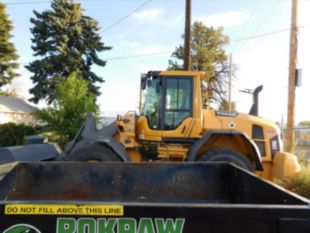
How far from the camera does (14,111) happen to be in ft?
120

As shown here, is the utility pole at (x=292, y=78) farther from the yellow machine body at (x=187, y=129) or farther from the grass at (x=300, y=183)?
the grass at (x=300, y=183)

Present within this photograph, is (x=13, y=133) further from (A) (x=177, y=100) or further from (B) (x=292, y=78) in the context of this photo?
(A) (x=177, y=100)

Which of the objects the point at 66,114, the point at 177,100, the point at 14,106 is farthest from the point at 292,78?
the point at 14,106

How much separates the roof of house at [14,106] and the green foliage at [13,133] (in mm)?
12892

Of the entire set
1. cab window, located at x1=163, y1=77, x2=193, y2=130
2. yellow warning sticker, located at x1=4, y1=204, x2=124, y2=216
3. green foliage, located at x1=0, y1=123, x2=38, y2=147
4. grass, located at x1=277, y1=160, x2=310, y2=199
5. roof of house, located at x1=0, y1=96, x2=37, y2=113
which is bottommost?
green foliage, located at x1=0, y1=123, x2=38, y2=147

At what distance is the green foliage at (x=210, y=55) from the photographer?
39969 mm

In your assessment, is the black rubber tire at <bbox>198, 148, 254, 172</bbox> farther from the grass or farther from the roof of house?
the roof of house

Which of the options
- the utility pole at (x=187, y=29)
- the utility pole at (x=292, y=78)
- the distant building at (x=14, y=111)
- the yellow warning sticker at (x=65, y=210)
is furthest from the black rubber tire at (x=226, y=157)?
the distant building at (x=14, y=111)

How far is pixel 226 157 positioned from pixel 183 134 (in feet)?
4.05

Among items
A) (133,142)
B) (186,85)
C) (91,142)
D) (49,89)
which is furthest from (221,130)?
(49,89)

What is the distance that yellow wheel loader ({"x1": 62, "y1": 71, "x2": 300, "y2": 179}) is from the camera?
8406 millimetres

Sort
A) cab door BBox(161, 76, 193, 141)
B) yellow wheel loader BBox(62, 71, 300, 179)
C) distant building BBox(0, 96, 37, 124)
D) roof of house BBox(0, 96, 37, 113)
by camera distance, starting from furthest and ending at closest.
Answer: roof of house BBox(0, 96, 37, 113)
distant building BBox(0, 96, 37, 124)
cab door BBox(161, 76, 193, 141)
yellow wheel loader BBox(62, 71, 300, 179)

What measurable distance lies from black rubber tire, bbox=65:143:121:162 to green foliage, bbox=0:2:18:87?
3245cm

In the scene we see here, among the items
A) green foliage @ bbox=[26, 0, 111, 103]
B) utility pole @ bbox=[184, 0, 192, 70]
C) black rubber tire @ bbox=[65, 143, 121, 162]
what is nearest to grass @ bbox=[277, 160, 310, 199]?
black rubber tire @ bbox=[65, 143, 121, 162]
